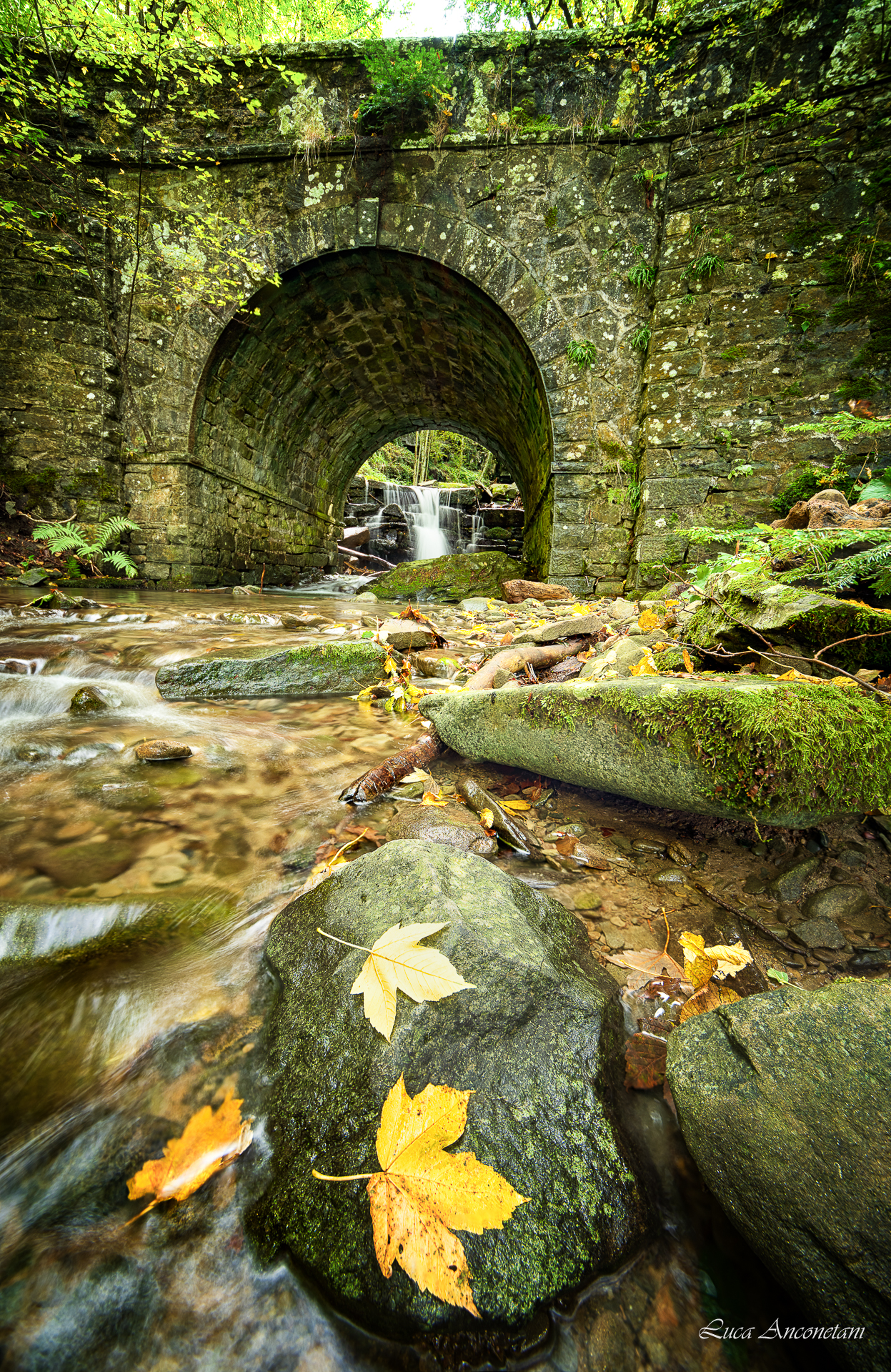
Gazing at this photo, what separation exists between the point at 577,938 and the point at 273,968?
0.67 metres

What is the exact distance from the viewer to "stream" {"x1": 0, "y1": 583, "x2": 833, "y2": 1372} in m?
0.64

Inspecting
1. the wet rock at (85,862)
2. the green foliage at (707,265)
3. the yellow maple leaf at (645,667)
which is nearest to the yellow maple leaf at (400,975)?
the wet rock at (85,862)

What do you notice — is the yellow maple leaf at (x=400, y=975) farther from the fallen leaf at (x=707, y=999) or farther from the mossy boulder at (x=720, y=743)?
the mossy boulder at (x=720, y=743)

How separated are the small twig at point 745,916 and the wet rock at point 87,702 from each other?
2.65 metres

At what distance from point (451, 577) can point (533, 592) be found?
2.36 meters

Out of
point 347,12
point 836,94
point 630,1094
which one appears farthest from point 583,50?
point 630,1094

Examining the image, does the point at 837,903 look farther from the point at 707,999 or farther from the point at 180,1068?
the point at 180,1068

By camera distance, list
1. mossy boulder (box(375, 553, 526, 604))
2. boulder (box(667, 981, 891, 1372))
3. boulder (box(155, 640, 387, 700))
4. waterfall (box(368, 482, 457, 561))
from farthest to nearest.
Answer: waterfall (box(368, 482, 457, 561)), mossy boulder (box(375, 553, 526, 604)), boulder (box(155, 640, 387, 700)), boulder (box(667, 981, 891, 1372))

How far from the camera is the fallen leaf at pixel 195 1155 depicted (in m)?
0.76

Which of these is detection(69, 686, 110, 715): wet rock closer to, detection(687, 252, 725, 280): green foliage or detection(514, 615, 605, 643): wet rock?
detection(514, 615, 605, 643): wet rock

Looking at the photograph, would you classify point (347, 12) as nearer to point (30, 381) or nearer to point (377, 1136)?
point (30, 381)

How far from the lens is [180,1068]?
0.91 metres

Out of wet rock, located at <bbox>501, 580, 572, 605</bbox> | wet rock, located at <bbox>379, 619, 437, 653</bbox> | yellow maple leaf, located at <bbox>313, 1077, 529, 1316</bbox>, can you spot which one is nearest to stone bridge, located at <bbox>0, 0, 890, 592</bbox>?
wet rock, located at <bbox>501, 580, 572, 605</bbox>

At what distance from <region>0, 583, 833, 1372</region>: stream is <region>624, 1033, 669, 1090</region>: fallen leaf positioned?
2cm
